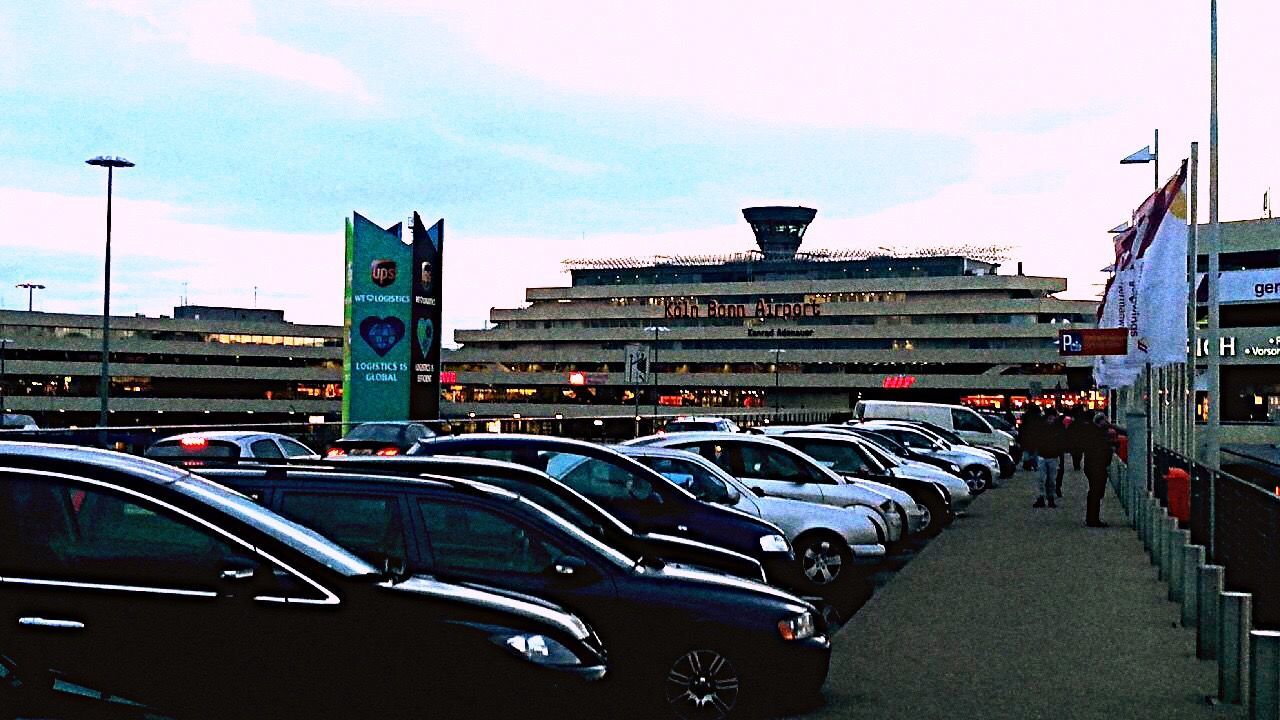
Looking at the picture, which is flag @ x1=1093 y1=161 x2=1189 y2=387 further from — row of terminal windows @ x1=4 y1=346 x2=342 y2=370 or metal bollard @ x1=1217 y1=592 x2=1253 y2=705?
row of terminal windows @ x1=4 y1=346 x2=342 y2=370

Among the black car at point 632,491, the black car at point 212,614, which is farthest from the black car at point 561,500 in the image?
the black car at point 212,614

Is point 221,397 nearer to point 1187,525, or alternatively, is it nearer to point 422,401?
point 422,401

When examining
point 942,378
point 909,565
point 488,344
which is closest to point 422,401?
point 909,565

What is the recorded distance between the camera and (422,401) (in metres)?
60.5

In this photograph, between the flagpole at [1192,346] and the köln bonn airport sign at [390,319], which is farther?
the köln bonn airport sign at [390,319]

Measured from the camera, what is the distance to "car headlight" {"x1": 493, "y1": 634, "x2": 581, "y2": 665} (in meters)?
6.58

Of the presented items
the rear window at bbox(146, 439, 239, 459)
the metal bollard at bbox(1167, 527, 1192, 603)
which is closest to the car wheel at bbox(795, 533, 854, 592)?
the metal bollard at bbox(1167, 527, 1192, 603)

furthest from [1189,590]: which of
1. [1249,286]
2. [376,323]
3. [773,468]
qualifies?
[1249,286]

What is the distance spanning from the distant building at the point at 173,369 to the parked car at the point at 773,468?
11526 centimetres

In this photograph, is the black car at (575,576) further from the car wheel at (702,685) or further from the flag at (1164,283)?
the flag at (1164,283)

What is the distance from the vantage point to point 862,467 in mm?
22094

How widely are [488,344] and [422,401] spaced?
91.7 metres

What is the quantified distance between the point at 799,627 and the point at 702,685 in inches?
29.7

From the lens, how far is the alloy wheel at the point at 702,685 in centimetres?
841
